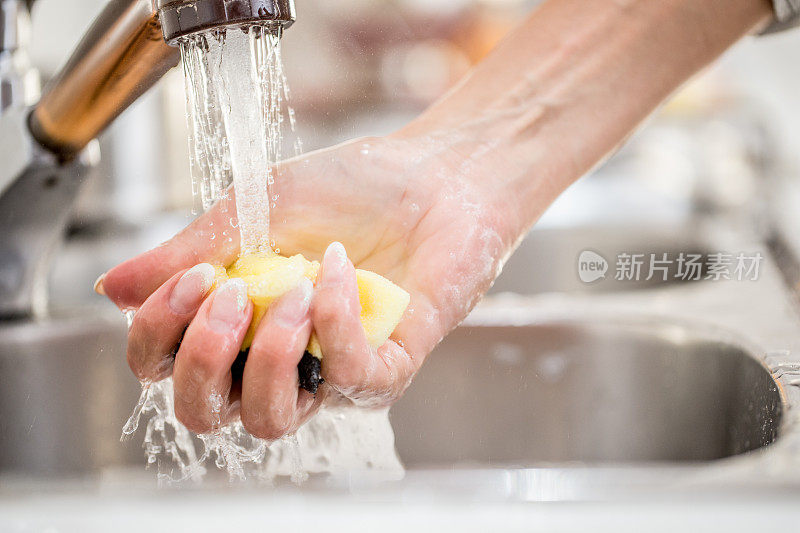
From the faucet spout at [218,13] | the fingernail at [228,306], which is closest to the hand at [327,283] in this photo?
the fingernail at [228,306]

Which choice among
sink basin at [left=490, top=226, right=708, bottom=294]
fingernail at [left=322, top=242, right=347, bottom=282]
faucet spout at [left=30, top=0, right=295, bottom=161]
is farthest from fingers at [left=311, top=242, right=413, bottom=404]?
sink basin at [left=490, top=226, right=708, bottom=294]

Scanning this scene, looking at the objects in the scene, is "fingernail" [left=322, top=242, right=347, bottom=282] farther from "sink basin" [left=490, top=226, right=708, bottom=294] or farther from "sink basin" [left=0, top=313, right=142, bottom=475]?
"sink basin" [left=490, top=226, right=708, bottom=294]

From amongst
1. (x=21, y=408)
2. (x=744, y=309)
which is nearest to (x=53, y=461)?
(x=21, y=408)

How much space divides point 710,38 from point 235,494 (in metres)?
0.45

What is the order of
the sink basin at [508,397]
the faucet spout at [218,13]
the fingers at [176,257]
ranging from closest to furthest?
the faucet spout at [218,13] < the fingers at [176,257] < the sink basin at [508,397]

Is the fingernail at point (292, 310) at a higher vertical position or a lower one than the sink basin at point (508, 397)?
higher

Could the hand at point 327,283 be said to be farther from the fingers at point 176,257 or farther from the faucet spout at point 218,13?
the faucet spout at point 218,13

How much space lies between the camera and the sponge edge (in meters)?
0.37

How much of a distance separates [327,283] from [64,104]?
0.22m

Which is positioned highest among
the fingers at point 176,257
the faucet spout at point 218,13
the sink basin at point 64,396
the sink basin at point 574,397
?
the faucet spout at point 218,13

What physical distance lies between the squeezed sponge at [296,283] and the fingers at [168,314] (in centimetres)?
2

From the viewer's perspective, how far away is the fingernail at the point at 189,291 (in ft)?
1.20

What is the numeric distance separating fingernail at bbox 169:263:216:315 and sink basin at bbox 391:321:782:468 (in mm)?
171

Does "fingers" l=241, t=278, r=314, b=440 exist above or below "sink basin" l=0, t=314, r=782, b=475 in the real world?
above
